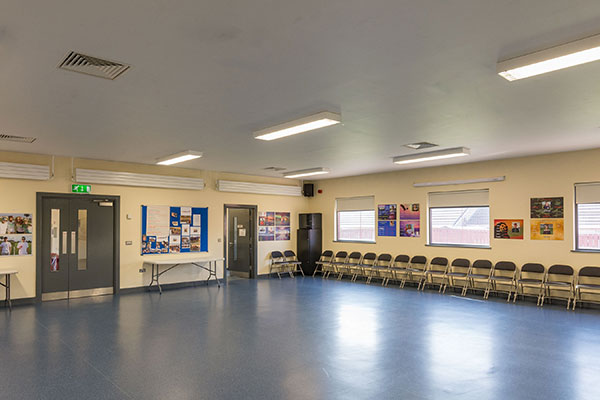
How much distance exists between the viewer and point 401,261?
10109mm

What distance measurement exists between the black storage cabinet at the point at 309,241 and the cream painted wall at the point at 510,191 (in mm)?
1420

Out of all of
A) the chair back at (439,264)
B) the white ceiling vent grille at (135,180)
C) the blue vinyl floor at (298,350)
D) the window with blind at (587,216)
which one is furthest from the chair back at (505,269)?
the white ceiling vent grille at (135,180)

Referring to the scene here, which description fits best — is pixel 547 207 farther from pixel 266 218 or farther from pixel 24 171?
pixel 24 171

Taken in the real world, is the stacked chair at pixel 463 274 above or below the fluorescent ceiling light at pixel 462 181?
below

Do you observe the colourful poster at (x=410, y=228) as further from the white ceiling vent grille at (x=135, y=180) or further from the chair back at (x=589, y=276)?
the white ceiling vent grille at (x=135, y=180)

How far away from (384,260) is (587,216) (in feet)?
14.7

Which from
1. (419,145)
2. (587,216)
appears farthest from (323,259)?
(587,216)

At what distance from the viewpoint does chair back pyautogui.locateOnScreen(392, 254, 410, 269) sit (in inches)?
394

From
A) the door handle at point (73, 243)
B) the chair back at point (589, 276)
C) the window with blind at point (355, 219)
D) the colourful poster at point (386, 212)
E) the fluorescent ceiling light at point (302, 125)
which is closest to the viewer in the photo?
the fluorescent ceiling light at point (302, 125)

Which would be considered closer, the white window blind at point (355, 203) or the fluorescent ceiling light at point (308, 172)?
the fluorescent ceiling light at point (308, 172)

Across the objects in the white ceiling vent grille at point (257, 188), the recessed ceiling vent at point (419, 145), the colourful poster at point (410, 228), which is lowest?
the colourful poster at point (410, 228)

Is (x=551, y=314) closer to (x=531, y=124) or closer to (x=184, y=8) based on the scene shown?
(x=531, y=124)

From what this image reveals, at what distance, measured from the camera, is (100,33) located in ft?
9.47

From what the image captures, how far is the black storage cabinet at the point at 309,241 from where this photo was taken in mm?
11836
